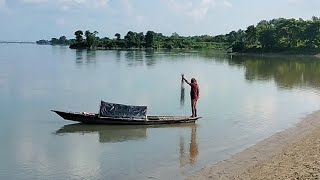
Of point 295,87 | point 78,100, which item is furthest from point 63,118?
point 295,87

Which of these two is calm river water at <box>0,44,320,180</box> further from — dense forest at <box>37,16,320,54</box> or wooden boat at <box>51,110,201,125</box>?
dense forest at <box>37,16,320,54</box>

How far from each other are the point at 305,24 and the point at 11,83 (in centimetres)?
9157

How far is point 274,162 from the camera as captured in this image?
43.4ft

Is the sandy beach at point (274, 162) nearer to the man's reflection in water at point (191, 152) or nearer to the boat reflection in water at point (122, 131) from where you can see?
the man's reflection in water at point (191, 152)

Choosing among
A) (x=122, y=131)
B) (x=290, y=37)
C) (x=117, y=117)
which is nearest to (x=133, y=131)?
(x=122, y=131)

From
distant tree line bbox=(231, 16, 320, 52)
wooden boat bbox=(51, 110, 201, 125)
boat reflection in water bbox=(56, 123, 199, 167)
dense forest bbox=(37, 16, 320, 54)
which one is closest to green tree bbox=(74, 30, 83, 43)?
dense forest bbox=(37, 16, 320, 54)

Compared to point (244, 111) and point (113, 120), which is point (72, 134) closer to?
point (113, 120)

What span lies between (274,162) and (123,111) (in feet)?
29.6

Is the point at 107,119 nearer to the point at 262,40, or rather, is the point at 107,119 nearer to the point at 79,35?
the point at 262,40

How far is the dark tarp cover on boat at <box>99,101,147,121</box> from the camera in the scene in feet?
67.2

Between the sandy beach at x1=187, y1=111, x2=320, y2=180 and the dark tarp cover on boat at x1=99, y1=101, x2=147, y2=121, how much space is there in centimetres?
584

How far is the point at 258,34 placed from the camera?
405 feet

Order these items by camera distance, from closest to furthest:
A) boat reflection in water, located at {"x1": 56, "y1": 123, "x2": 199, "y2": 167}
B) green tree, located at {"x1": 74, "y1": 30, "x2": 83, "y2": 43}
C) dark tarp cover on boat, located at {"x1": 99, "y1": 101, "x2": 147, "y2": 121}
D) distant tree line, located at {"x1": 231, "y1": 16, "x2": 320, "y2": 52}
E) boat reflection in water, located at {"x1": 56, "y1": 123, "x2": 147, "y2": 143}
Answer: boat reflection in water, located at {"x1": 56, "y1": 123, "x2": 199, "y2": 167}, boat reflection in water, located at {"x1": 56, "y1": 123, "x2": 147, "y2": 143}, dark tarp cover on boat, located at {"x1": 99, "y1": 101, "x2": 147, "y2": 121}, distant tree line, located at {"x1": 231, "y1": 16, "x2": 320, "y2": 52}, green tree, located at {"x1": 74, "y1": 30, "x2": 83, "y2": 43}

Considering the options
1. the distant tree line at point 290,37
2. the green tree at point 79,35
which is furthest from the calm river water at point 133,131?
the green tree at point 79,35
